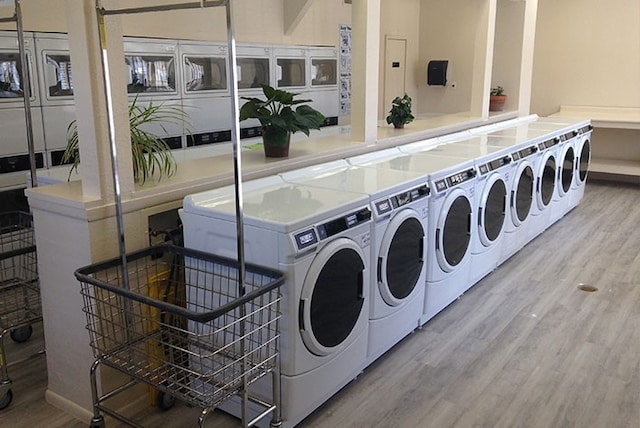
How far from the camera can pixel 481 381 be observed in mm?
2873

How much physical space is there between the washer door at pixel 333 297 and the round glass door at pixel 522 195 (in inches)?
85.6

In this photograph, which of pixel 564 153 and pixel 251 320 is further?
pixel 564 153

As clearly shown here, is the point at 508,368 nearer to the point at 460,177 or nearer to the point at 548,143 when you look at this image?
the point at 460,177

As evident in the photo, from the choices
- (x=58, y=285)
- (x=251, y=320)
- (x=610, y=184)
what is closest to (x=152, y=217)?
(x=58, y=285)

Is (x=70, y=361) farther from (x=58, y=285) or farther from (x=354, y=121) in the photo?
(x=354, y=121)

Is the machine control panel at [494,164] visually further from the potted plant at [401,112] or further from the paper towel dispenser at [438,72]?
the paper towel dispenser at [438,72]

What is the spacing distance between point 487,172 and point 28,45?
314cm

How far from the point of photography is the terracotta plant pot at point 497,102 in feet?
21.4

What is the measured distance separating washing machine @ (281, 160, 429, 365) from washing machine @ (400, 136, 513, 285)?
2.43ft

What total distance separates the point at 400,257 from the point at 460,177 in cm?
80

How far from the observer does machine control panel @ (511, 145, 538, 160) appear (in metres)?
4.30

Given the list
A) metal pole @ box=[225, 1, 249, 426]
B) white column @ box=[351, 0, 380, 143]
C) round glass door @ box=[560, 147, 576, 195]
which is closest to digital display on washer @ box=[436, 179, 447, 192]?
white column @ box=[351, 0, 380, 143]

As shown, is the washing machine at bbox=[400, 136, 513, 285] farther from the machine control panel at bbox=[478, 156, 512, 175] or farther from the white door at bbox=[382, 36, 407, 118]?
the white door at bbox=[382, 36, 407, 118]

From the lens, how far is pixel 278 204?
2568 millimetres
